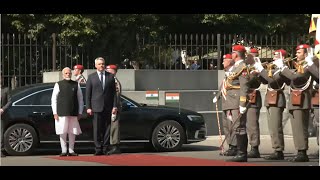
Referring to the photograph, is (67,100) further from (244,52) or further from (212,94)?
(212,94)

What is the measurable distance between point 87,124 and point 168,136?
1848 millimetres

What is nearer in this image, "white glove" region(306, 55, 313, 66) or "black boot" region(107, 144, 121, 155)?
"white glove" region(306, 55, 313, 66)

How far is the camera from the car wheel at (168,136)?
14.2m

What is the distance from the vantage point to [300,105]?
38.7ft

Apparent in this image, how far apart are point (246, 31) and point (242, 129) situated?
22884 mm

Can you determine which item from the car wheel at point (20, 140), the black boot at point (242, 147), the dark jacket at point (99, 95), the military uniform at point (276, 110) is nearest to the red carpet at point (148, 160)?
the black boot at point (242, 147)

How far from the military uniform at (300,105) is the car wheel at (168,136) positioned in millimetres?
3174

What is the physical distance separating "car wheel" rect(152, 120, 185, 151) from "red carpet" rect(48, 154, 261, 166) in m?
1.06

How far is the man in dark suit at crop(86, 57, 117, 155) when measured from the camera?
521 inches

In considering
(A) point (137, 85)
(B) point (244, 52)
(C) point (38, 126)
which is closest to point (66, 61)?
(A) point (137, 85)

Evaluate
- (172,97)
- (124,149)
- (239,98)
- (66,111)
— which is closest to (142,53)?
(172,97)

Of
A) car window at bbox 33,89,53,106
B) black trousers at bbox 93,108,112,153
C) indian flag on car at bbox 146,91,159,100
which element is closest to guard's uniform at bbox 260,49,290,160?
black trousers at bbox 93,108,112,153

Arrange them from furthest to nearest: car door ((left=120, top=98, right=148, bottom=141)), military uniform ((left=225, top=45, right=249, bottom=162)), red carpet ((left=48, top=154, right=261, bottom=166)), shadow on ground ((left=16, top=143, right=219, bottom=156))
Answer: car door ((left=120, top=98, right=148, bottom=141)) < shadow on ground ((left=16, top=143, right=219, bottom=156)) < military uniform ((left=225, top=45, right=249, bottom=162)) < red carpet ((left=48, top=154, right=261, bottom=166))

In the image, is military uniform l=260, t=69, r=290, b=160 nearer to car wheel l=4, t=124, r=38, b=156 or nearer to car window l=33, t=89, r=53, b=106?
car window l=33, t=89, r=53, b=106
